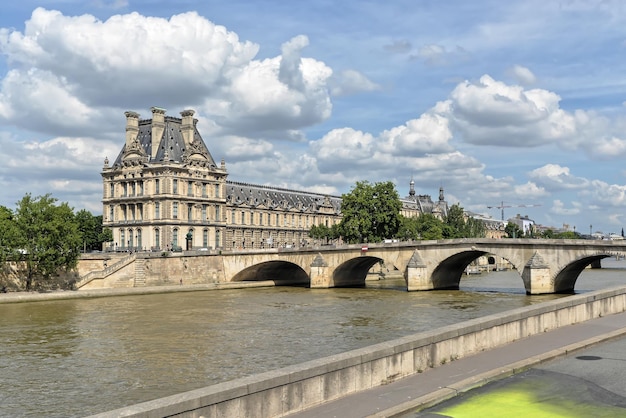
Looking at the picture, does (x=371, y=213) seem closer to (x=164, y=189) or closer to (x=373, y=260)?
(x=373, y=260)

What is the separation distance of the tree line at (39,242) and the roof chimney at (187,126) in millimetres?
39513

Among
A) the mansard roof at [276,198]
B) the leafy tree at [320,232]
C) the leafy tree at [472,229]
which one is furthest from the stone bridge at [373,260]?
the leafy tree at [472,229]

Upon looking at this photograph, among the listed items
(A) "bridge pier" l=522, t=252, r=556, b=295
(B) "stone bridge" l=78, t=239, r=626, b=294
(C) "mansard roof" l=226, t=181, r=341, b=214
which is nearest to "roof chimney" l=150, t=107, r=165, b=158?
(C) "mansard roof" l=226, t=181, r=341, b=214

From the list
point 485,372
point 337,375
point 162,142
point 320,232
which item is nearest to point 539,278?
point 485,372

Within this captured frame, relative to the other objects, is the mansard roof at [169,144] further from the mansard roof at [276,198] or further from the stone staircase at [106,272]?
the stone staircase at [106,272]

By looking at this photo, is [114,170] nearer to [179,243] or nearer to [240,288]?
[179,243]

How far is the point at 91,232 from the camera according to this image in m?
112

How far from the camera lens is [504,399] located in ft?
40.7

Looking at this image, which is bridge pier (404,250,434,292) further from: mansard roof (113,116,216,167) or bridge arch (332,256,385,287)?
mansard roof (113,116,216,167)

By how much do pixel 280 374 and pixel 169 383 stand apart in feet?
47.9

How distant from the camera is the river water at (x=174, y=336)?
23953 millimetres

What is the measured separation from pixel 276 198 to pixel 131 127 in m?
42.4

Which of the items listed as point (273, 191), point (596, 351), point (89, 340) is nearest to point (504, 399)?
point (596, 351)

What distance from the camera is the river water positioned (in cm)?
2395
